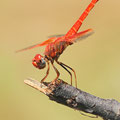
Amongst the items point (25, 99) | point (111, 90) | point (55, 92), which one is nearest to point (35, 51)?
point (25, 99)

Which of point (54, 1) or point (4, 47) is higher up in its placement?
point (54, 1)

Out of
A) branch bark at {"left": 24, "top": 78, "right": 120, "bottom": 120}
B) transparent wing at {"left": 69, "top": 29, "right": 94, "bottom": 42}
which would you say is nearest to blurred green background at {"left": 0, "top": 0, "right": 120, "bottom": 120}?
transparent wing at {"left": 69, "top": 29, "right": 94, "bottom": 42}

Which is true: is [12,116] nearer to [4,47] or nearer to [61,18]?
[4,47]

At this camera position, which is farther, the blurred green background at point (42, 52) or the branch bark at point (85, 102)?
the blurred green background at point (42, 52)

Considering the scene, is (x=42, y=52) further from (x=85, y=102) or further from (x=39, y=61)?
(x=85, y=102)

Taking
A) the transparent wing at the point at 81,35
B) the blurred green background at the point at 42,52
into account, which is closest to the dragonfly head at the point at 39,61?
the transparent wing at the point at 81,35

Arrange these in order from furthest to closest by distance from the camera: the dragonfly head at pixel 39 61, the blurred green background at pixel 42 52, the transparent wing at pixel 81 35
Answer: the blurred green background at pixel 42 52 < the dragonfly head at pixel 39 61 < the transparent wing at pixel 81 35

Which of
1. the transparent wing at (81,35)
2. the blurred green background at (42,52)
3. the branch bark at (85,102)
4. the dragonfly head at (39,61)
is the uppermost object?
the blurred green background at (42,52)

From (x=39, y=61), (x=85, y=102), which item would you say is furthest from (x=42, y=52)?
(x=85, y=102)

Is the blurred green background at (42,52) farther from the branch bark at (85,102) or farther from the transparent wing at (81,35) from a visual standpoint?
the branch bark at (85,102)

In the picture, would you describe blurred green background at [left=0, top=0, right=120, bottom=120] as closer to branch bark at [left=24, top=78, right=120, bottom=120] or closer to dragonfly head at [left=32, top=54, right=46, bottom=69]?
dragonfly head at [left=32, top=54, right=46, bottom=69]
